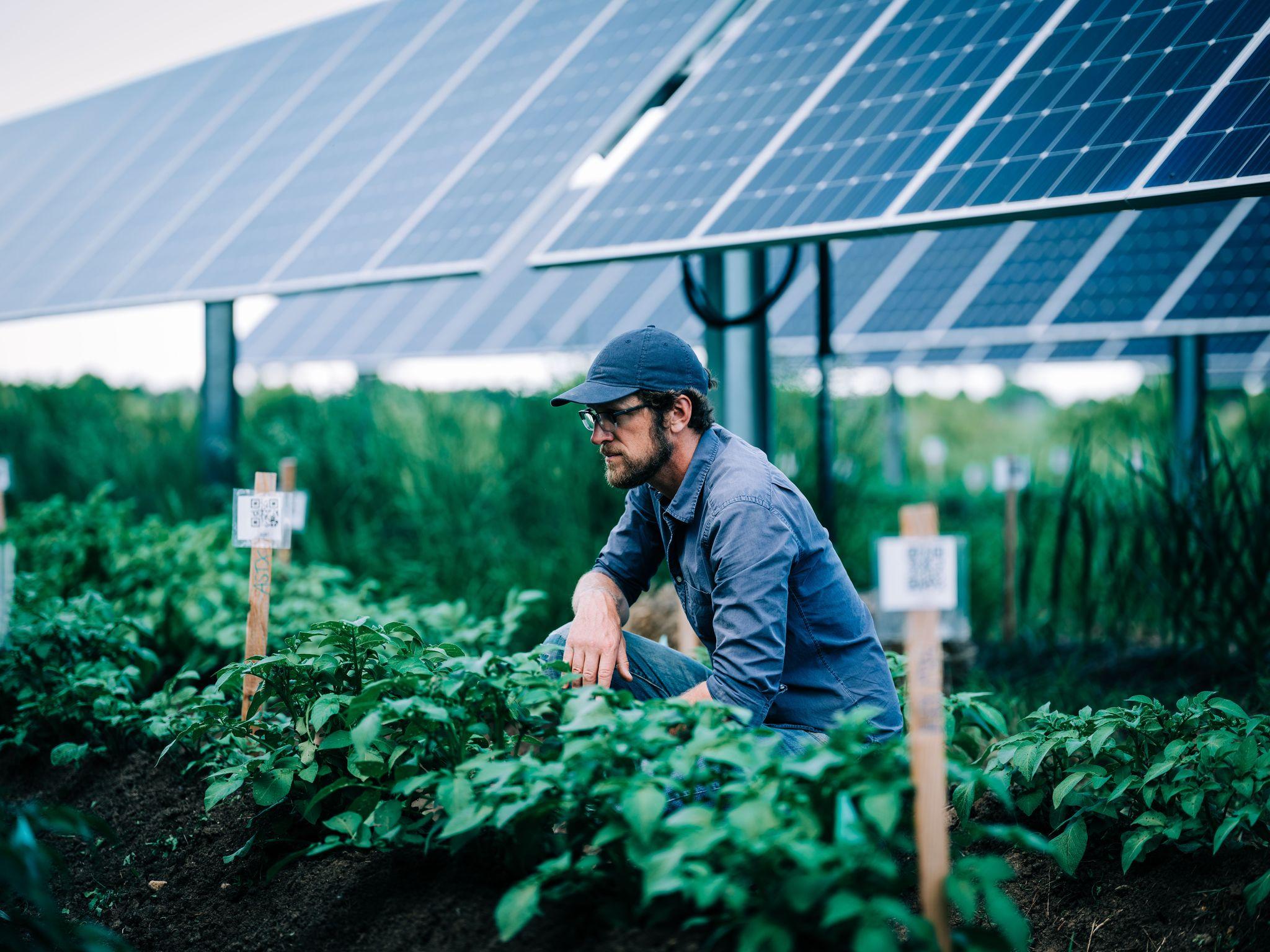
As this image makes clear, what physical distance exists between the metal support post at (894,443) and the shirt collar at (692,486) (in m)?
8.63

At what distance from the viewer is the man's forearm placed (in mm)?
3033

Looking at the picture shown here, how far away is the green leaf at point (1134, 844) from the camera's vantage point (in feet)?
8.07

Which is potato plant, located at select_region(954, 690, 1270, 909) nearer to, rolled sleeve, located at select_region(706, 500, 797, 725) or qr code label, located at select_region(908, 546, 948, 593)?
rolled sleeve, located at select_region(706, 500, 797, 725)

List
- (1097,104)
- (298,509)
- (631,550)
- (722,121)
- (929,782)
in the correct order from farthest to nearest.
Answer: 1. (722,121)
2. (298,509)
3. (1097,104)
4. (631,550)
5. (929,782)

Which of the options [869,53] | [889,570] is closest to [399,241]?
[869,53]

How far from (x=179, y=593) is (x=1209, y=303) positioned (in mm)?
7414

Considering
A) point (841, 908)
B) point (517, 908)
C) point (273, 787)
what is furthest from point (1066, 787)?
point (273, 787)

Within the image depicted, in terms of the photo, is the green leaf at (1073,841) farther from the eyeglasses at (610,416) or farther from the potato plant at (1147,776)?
the eyeglasses at (610,416)

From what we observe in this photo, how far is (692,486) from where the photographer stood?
279 centimetres

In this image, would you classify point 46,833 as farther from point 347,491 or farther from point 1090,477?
point 1090,477

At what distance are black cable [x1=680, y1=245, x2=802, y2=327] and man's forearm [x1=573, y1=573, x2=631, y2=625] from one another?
1568 millimetres

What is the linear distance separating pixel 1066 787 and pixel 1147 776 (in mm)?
184

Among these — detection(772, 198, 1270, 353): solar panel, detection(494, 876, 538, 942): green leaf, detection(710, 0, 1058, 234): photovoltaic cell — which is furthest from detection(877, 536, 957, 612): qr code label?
detection(772, 198, 1270, 353): solar panel

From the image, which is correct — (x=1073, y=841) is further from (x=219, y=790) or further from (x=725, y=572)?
(x=219, y=790)
